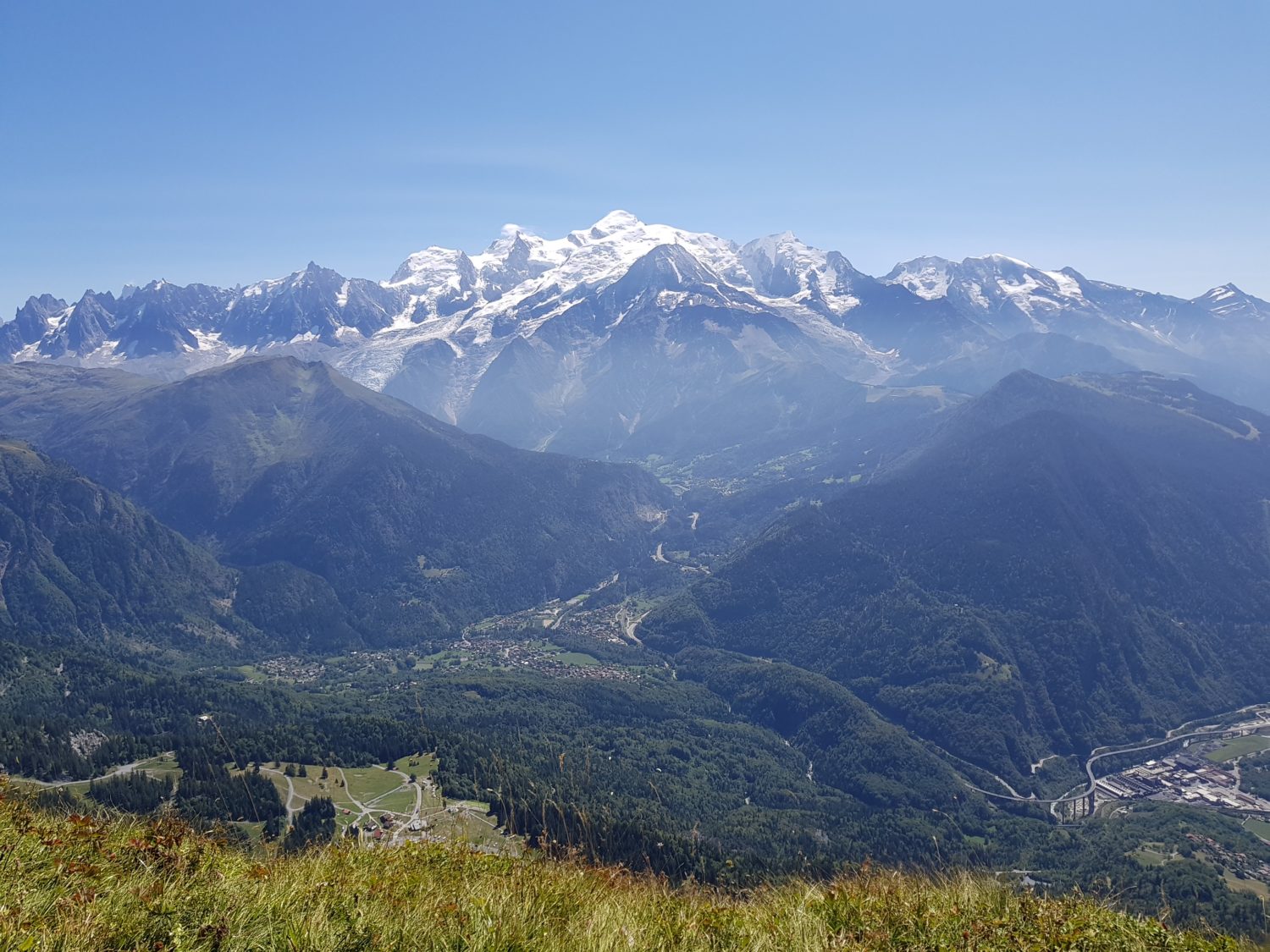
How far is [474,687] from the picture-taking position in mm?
152750

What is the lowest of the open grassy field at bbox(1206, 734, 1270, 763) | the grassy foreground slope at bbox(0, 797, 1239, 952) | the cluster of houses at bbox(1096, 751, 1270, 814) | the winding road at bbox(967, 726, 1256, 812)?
the winding road at bbox(967, 726, 1256, 812)

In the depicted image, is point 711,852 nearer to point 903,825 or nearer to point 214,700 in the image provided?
point 903,825

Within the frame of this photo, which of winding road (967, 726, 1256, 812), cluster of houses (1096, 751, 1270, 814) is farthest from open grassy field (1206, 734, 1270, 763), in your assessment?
winding road (967, 726, 1256, 812)

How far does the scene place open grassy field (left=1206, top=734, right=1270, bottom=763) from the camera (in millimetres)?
124375

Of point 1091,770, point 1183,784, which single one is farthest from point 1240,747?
Result: point 1091,770

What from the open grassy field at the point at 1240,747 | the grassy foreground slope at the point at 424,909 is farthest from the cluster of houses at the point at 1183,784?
the grassy foreground slope at the point at 424,909

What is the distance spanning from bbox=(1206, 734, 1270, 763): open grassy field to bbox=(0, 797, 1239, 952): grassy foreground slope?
149099 millimetres

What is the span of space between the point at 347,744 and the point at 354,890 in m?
94.6

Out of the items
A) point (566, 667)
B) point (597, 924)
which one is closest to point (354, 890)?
point (597, 924)

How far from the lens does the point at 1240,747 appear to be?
127 meters

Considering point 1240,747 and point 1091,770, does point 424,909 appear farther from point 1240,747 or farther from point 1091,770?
point 1240,747

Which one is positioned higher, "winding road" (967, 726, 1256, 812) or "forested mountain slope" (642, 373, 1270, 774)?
"forested mountain slope" (642, 373, 1270, 774)

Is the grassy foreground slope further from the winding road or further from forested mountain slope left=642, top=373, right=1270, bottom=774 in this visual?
forested mountain slope left=642, top=373, right=1270, bottom=774

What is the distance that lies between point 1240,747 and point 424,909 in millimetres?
161976
